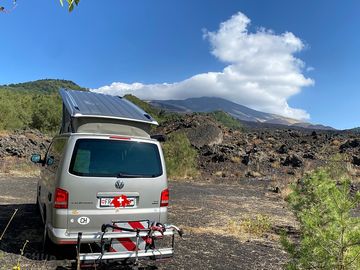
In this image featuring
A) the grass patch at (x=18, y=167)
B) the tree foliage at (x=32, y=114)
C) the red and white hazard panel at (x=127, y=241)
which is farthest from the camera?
the tree foliage at (x=32, y=114)

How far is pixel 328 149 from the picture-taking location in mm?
37000

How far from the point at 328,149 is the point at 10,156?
87.8ft

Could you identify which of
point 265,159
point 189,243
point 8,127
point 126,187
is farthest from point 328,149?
point 126,187

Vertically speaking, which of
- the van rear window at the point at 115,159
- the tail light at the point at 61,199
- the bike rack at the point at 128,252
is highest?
the van rear window at the point at 115,159

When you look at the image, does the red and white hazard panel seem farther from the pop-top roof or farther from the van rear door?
the pop-top roof

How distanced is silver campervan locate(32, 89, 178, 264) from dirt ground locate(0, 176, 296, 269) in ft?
2.08

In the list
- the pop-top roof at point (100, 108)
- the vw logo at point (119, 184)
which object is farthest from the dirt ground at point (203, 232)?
the pop-top roof at point (100, 108)

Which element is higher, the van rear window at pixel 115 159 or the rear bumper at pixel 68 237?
the van rear window at pixel 115 159

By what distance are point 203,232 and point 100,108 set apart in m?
4.03

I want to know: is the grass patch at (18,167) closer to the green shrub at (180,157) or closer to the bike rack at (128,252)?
the green shrub at (180,157)

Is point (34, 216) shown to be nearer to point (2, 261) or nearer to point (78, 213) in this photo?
point (2, 261)

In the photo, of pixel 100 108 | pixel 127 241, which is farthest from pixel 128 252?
pixel 100 108

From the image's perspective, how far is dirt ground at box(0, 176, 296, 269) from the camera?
6.82 m

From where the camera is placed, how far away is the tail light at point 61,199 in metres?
5.96
